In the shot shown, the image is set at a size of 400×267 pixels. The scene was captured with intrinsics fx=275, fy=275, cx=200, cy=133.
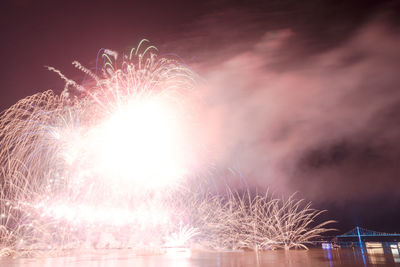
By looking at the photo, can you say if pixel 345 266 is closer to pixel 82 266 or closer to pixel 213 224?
pixel 82 266

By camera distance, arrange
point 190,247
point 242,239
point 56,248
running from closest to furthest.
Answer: point 56,248 < point 242,239 < point 190,247

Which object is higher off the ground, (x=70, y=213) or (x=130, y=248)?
(x=70, y=213)

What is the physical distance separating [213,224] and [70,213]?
71.5 ft

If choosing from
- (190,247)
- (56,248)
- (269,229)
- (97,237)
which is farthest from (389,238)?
(56,248)

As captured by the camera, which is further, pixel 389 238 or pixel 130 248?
pixel 389 238

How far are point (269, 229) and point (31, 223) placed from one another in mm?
31992

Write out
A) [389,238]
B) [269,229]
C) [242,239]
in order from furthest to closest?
[389,238], [242,239], [269,229]

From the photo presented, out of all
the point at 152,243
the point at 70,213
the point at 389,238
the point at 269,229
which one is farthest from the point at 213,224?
the point at 389,238

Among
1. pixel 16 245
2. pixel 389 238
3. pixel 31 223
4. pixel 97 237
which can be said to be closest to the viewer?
pixel 31 223

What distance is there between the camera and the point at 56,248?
125 feet

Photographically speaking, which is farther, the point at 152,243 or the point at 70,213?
the point at 152,243

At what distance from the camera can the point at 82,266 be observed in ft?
70.2

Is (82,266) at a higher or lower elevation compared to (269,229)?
lower

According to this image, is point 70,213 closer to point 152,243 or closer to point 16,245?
point 16,245
